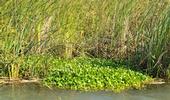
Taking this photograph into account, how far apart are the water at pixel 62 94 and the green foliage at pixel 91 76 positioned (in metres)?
A: 0.23

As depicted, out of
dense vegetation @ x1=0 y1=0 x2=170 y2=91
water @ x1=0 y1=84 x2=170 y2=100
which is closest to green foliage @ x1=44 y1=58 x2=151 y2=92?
dense vegetation @ x1=0 y1=0 x2=170 y2=91

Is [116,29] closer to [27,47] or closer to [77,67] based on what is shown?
[77,67]

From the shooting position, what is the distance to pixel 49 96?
6.91m

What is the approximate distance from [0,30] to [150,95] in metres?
2.27

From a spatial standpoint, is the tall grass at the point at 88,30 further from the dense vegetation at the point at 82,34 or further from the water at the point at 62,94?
the water at the point at 62,94

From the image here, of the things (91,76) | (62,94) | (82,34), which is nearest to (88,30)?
(82,34)

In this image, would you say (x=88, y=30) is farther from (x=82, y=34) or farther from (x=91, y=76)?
(x=91, y=76)

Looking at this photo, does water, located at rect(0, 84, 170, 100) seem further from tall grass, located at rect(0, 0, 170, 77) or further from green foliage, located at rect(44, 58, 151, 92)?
tall grass, located at rect(0, 0, 170, 77)

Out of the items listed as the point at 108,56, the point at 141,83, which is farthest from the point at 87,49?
the point at 141,83

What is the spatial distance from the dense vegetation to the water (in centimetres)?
33

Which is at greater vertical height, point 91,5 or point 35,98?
point 91,5

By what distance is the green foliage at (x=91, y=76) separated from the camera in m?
7.43

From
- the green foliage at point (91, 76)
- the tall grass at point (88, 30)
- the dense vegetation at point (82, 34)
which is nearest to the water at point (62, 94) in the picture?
the green foliage at point (91, 76)

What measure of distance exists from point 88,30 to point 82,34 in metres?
0.25
